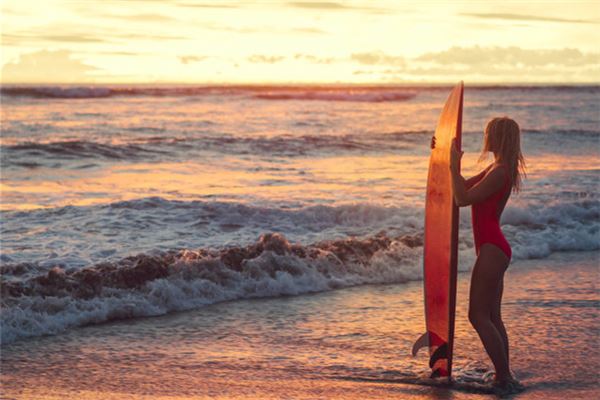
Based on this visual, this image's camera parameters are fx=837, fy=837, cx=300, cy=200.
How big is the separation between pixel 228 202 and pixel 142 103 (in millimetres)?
31970

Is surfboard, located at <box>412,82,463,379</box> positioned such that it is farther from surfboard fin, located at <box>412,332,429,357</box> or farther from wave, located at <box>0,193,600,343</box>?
wave, located at <box>0,193,600,343</box>

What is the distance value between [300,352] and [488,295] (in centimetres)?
163

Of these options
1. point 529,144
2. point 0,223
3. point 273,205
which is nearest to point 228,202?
point 273,205

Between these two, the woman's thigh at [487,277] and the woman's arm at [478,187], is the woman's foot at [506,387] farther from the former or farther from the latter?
the woman's arm at [478,187]

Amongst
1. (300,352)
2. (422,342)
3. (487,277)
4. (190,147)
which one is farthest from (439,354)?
(190,147)

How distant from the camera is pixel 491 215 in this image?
4809 millimetres

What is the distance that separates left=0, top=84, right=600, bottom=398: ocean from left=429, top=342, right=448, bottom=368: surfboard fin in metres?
0.40

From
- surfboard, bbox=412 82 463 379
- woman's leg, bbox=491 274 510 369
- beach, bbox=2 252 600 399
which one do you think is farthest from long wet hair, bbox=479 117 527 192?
beach, bbox=2 252 600 399

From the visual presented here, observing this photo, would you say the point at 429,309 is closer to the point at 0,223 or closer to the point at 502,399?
the point at 502,399

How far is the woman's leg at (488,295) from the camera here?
4.84 meters

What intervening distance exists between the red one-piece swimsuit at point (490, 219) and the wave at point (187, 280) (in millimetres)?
3489

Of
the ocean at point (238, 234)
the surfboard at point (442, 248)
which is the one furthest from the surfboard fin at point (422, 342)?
the ocean at point (238, 234)

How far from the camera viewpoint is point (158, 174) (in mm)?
17312

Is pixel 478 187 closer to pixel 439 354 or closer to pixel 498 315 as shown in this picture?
pixel 498 315
